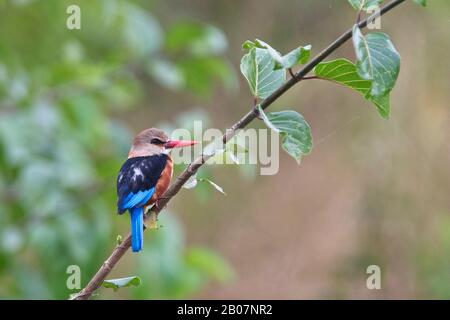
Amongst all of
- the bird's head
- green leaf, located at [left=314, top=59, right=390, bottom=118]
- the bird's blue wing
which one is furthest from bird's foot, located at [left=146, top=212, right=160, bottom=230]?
green leaf, located at [left=314, top=59, right=390, bottom=118]

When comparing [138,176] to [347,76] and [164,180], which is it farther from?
[347,76]

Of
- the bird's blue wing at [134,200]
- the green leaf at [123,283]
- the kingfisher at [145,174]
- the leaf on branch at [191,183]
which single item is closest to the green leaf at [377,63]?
the leaf on branch at [191,183]

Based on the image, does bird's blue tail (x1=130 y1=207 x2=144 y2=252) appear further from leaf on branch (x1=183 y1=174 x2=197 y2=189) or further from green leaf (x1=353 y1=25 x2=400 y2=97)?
green leaf (x1=353 y1=25 x2=400 y2=97)

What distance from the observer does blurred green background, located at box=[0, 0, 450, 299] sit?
10.6 ft

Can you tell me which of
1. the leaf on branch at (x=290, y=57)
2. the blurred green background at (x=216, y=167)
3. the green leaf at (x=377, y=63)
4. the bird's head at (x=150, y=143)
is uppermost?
the blurred green background at (x=216, y=167)

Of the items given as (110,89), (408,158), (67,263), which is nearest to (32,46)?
(110,89)

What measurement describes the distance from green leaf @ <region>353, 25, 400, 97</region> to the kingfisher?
1.96ft

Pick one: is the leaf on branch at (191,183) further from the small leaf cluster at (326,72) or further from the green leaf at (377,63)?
the green leaf at (377,63)

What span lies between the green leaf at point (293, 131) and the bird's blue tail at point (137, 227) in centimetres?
35

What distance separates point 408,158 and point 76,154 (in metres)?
2.92

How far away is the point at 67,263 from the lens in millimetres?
3084

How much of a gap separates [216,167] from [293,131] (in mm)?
2153

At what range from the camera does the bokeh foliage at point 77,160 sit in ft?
10.3

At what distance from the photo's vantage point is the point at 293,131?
1.26 m
